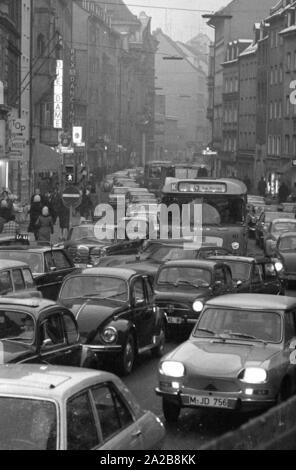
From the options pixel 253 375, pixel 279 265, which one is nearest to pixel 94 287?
pixel 253 375

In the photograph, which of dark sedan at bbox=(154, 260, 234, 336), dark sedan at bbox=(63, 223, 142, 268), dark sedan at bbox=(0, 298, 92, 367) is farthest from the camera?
dark sedan at bbox=(63, 223, 142, 268)

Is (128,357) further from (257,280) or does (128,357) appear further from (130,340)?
(257,280)

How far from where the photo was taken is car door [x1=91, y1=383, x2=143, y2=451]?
752 cm

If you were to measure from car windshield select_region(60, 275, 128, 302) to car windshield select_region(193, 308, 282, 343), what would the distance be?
123 inches

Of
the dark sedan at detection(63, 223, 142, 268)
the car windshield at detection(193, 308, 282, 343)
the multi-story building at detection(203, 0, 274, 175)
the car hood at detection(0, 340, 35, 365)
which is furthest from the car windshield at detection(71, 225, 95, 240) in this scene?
the multi-story building at detection(203, 0, 274, 175)

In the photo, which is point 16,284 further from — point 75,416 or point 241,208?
point 241,208

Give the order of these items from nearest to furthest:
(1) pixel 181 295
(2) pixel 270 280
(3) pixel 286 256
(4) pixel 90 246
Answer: (1) pixel 181 295, (2) pixel 270 280, (4) pixel 90 246, (3) pixel 286 256

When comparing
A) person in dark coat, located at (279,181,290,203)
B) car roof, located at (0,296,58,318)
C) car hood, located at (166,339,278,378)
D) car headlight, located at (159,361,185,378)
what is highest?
car roof, located at (0,296,58,318)

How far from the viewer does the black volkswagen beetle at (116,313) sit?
600 inches

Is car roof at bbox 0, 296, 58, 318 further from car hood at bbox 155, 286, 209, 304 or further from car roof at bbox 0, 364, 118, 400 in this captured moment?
car hood at bbox 155, 286, 209, 304

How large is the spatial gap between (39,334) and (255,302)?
9.83ft

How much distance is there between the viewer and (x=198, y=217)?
31422 mm

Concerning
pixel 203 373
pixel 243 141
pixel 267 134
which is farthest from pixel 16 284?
pixel 243 141

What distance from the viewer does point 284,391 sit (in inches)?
493
